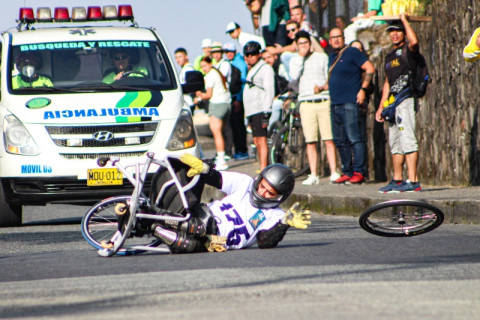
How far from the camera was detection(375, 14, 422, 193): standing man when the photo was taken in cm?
1265

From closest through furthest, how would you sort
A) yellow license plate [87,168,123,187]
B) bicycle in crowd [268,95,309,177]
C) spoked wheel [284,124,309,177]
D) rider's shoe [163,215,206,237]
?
rider's shoe [163,215,206,237]
yellow license plate [87,168,123,187]
bicycle in crowd [268,95,309,177]
spoked wheel [284,124,309,177]

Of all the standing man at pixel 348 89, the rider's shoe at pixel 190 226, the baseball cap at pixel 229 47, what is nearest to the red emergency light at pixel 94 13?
the standing man at pixel 348 89

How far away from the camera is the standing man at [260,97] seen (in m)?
16.1

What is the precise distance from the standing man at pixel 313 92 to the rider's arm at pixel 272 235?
6.47 metres

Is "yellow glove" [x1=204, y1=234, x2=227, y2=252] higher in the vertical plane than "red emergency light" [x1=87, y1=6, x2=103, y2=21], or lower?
lower

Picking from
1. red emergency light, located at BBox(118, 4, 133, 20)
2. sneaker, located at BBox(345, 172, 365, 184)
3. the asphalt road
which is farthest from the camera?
sneaker, located at BBox(345, 172, 365, 184)

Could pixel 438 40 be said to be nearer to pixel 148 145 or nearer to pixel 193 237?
pixel 148 145

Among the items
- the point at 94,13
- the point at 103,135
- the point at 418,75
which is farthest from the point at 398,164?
the point at 94,13

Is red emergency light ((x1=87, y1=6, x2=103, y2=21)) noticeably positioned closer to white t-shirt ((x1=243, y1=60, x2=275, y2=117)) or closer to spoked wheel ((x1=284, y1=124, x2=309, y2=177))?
white t-shirt ((x1=243, y1=60, x2=275, y2=117))

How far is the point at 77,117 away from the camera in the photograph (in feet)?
36.3

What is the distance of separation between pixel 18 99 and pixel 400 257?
5.44m

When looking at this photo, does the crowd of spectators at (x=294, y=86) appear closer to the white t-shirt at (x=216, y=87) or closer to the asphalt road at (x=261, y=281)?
the white t-shirt at (x=216, y=87)

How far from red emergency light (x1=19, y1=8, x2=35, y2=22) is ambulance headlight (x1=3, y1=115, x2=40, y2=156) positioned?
98.5 inches

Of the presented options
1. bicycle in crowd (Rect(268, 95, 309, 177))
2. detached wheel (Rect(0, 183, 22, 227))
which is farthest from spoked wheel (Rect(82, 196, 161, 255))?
bicycle in crowd (Rect(268, 95, 309, 177))
